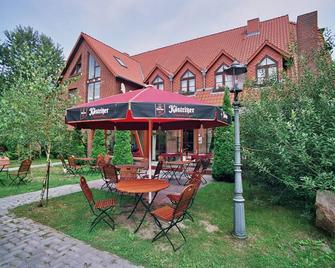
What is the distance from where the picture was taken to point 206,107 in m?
4.11

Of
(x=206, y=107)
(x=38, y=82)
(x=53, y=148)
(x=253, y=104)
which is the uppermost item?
(x=38, y=82)

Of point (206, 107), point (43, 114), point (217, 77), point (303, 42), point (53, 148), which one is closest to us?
point (206, 107)

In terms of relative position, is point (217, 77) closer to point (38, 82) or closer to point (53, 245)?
point (38, 82)

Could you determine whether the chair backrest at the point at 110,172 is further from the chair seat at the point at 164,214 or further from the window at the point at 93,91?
the window at the point at 93,91

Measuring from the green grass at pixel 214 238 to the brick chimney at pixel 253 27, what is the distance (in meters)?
16.1

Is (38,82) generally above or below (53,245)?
above

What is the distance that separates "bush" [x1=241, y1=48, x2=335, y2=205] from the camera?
161 inches

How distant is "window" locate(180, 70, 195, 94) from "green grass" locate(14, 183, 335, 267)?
40.5ft

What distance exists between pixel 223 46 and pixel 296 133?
52.4 feet

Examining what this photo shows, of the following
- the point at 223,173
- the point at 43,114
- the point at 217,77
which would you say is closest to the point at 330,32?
the point at 223,173

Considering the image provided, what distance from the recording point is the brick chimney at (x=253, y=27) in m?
17.2

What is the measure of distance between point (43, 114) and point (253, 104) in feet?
18.4

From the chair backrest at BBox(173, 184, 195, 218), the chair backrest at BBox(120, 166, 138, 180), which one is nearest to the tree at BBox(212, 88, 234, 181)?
the chair backrest at BBox(120, 166, 138, 180)

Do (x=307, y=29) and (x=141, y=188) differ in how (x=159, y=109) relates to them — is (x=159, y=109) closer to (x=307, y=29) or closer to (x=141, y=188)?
(x=141, y=188)
